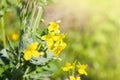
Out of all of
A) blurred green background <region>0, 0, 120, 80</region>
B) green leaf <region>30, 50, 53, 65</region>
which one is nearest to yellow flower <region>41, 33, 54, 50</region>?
green leaf <region>30, 50, 53, 65</region>

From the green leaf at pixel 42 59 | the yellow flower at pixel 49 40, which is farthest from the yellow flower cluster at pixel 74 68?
the yellow flower at pixel 49 40

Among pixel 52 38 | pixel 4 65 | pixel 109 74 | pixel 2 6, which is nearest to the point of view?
pixel 52 38

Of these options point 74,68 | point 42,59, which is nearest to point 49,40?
point 42,59

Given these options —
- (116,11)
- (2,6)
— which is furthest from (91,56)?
(2,6)

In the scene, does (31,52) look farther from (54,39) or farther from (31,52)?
(54,39)

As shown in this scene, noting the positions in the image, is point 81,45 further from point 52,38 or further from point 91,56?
point 52,38

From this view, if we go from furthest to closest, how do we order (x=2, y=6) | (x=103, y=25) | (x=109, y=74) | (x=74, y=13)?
(x=74, y=13)
(x=103, y=25)
(x=109, y=74)
(x=2, y=6)

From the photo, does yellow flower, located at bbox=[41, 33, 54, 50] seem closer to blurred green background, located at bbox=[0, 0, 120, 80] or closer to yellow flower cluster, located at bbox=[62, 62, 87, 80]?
yellow flower cluster, located at bbox=[62, 62, 87, 80]

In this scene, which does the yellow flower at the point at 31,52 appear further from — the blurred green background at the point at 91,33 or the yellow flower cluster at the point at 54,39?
the blurred green background at the point at 91,33
